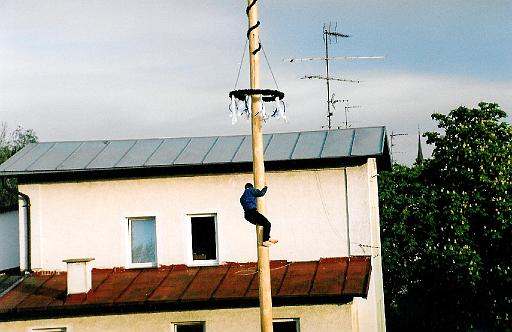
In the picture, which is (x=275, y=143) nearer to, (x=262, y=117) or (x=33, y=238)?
(x=33, y=238)

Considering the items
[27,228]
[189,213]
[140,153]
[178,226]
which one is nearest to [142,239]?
[178,226]

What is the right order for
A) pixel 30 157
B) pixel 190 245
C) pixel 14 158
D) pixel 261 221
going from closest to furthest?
pixel 261 221
pixel 190 245
pixel 30 157
pixel 14 158

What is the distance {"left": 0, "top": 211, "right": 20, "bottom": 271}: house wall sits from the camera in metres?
24.2

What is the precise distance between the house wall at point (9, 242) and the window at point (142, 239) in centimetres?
486

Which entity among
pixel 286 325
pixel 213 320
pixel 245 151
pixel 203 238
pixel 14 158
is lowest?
pixel 286 325

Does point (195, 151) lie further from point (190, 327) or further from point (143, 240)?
point (190, 327)

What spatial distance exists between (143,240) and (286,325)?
5314 mm

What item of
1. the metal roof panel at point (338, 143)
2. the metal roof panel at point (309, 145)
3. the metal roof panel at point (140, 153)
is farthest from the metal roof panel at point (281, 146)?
the metal roof panel at point (140, 153)

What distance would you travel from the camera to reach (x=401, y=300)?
45.9 metres

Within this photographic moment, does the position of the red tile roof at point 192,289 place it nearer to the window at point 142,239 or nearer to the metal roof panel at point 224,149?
the window at point 142,239

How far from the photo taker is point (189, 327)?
19141mm

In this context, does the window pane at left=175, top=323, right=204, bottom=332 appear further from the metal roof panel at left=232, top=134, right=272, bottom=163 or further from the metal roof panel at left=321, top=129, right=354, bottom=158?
the metal roof panel at left=321, top=129, right=354, bottom=158

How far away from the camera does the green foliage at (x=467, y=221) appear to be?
32.3m

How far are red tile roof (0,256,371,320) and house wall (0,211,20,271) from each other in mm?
3621
